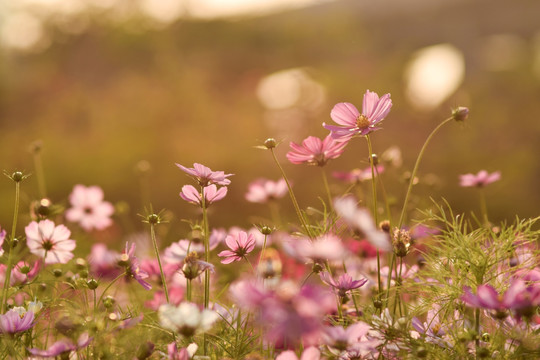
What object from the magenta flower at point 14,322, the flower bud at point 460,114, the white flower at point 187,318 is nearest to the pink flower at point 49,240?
the magenta flower at point 14,322

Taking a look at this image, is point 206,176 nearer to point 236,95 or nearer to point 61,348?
point 61,348

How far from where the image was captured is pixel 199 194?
29.0 inches

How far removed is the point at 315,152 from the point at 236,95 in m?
4.77

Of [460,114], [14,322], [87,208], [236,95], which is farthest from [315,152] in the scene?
[236,95]

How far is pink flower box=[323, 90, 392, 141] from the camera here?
2.25ft

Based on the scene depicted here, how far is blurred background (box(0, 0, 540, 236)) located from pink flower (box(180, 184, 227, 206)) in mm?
2441

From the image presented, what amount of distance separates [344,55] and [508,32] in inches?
111

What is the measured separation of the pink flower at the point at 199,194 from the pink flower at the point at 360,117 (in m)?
0.16

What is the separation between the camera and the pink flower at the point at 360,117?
2.25 ft

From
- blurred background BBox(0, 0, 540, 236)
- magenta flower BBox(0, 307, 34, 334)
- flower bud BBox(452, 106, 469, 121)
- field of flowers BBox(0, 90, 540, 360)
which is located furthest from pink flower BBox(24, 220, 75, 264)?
blurred background BBox(0, 0, 540, 236)

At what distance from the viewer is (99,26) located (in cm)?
574

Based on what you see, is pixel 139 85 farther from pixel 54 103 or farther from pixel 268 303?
pixel 268 303

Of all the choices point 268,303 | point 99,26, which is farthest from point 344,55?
point 268,303

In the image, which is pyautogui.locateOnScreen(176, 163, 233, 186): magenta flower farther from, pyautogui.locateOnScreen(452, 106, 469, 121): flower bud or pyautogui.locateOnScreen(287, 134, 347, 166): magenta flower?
pyautogui.locateOnScreen(452, 106, 469, 121): flower bud
